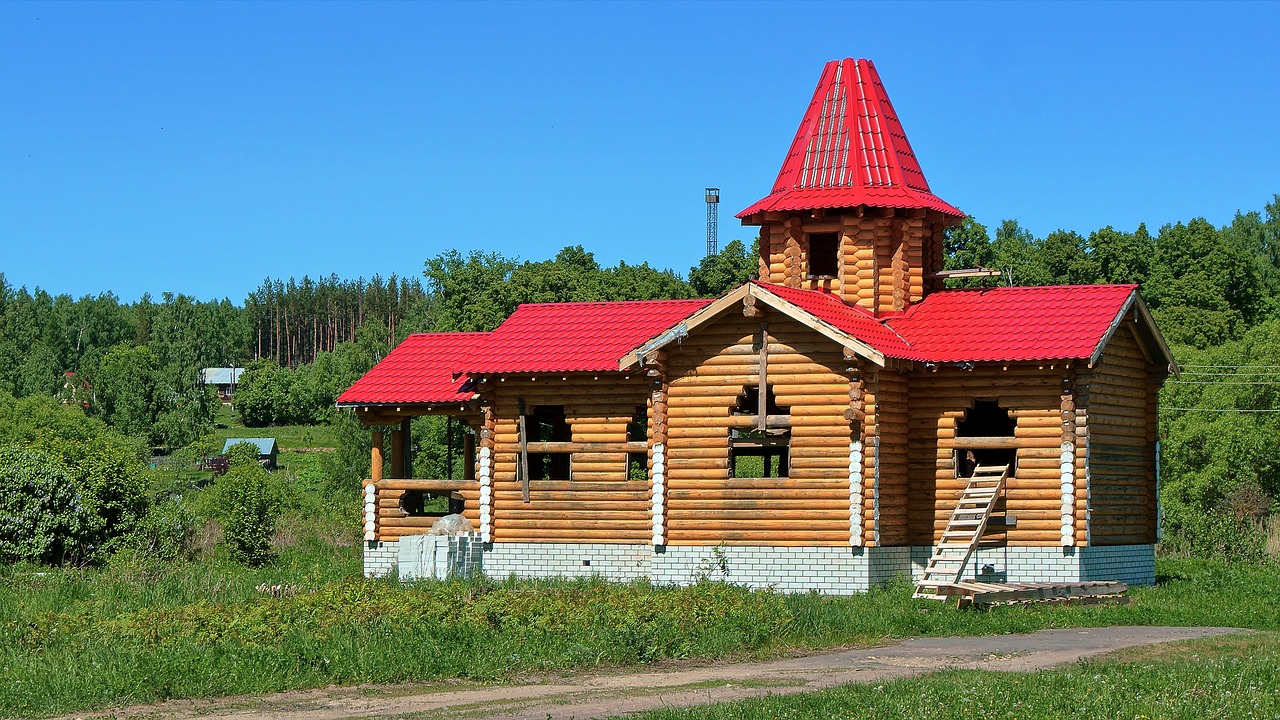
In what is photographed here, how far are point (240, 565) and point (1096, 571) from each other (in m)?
17.9

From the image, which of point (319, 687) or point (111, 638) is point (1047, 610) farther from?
point (111, 638)

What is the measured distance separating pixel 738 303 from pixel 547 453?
606 centimetres

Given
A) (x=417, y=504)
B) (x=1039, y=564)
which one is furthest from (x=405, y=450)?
(x=1039, y=564)

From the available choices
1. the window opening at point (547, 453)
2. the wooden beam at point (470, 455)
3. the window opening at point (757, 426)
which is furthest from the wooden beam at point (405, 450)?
the window opening at point (757, 426)

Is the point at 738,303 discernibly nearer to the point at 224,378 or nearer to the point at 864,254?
the point at 864,254

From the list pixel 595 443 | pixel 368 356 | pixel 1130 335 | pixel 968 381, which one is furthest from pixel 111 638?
pixel 368 356

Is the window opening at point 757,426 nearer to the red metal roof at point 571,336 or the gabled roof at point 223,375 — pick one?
the red metal roof at point 571,336

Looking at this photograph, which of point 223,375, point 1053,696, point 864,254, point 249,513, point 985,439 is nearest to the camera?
point 1053,696

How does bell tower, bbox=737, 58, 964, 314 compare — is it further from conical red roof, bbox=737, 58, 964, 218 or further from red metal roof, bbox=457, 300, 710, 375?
red metal roof, bbox=457, 300, 710, 375

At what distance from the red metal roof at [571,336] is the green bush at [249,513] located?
653 centimetres

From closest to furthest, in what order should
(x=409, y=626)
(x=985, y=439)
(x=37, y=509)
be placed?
(x=409, y=626) < (x=985, y=439) < (x=37, y=509)

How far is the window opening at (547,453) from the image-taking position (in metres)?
32.2

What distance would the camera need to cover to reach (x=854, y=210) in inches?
1227

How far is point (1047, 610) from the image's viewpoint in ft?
80.5
